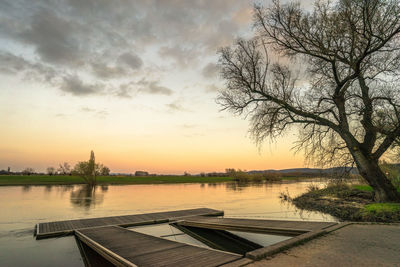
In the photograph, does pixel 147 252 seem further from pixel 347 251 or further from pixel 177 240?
pixel 347 251

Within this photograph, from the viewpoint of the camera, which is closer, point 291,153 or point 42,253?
point 42,253

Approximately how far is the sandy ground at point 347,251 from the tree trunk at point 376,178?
23.6 feet

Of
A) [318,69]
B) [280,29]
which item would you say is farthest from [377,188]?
[280,29]

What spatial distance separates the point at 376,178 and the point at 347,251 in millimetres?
10528

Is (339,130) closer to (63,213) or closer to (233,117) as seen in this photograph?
(233,117)

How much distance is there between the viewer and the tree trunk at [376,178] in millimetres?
13156

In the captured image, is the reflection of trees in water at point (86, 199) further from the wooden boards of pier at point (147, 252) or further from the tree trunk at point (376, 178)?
the tree trunk at point (376, 178)

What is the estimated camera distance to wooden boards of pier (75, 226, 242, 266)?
5199mm

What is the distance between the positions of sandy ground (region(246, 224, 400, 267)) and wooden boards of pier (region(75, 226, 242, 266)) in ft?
3.82

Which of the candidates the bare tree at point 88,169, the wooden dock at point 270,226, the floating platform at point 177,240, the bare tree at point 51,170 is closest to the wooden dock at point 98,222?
the floating platform at point 177,240

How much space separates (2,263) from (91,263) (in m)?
2.50

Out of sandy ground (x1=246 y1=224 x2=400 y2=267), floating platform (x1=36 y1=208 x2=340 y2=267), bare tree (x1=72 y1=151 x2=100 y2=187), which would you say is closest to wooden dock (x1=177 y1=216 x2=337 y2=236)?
floating platform (x1=36 y1=208 x2=340 y2=267)

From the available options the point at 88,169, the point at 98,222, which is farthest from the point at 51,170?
the point at 98,222

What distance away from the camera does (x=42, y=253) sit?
7.92m
